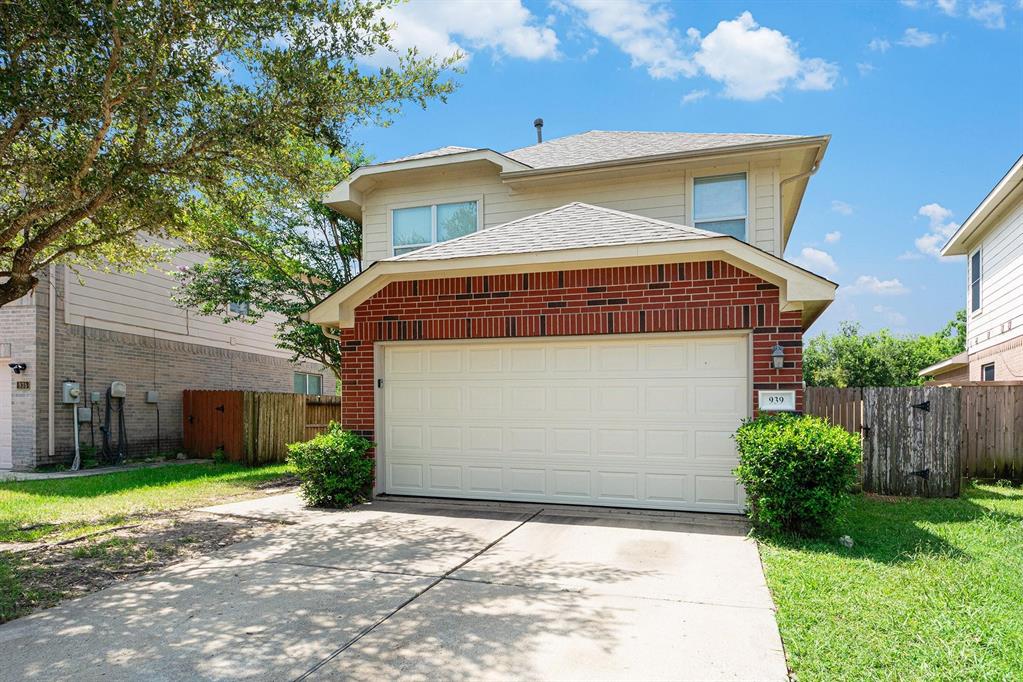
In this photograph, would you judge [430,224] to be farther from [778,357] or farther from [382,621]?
[382,621]

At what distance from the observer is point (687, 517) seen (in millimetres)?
7270

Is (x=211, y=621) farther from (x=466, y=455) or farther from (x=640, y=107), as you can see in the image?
(x=640, y=107)

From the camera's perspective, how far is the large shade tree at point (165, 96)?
6.38 metres

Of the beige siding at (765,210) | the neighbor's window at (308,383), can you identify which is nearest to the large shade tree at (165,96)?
the beige siding at (765,210)

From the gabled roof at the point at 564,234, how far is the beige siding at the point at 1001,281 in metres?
9.05

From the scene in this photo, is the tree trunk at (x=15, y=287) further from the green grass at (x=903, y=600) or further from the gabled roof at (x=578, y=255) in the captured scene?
the green grass at (x=903, y=600)

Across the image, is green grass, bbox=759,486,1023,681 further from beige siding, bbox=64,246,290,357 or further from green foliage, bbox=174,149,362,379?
beige siding, bbox=64,246,290,357

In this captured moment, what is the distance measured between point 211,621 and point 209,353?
47.7 ft

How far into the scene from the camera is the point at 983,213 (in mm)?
13742

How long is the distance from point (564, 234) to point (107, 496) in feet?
26.6

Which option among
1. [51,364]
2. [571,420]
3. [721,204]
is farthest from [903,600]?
[51,364]

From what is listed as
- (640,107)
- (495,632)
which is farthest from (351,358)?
(640,107)

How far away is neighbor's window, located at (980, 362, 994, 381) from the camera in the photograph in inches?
574

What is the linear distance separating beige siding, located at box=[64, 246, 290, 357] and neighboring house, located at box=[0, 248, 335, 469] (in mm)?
24
